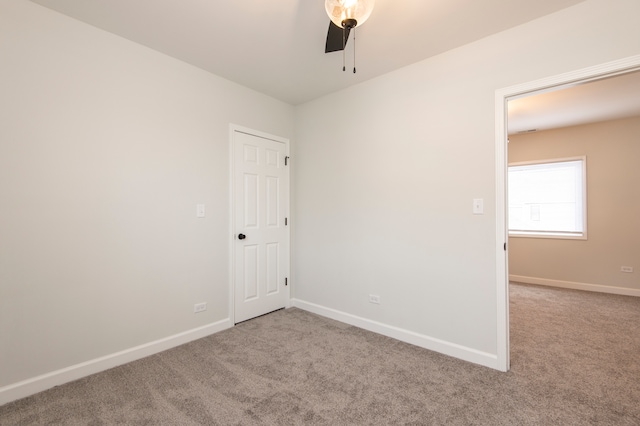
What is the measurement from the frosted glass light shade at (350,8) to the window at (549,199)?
16.3ft

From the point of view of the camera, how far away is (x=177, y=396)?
6.16 feet

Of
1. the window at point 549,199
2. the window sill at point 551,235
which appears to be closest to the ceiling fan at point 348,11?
the window at point 549,199

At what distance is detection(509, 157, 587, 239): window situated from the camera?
4.60 m

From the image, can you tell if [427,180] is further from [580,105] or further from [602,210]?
[602,210]

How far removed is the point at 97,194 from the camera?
85.6 inches

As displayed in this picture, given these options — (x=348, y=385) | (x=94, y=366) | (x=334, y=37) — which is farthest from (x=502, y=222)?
(x=94, y=366)

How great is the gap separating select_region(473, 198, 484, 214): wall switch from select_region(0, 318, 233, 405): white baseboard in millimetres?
2732

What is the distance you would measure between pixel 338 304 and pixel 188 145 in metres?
2.36

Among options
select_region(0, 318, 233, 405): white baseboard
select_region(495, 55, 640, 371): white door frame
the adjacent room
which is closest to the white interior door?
the adjacent room

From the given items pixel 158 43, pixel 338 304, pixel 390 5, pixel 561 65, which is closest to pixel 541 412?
pixel 338 304

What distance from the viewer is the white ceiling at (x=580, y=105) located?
3.11m

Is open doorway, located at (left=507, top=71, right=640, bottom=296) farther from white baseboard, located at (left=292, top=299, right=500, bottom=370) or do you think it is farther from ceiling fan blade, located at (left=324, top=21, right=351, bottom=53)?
white baseboard, located at (left=292, top=299, right=500, bottom=370)

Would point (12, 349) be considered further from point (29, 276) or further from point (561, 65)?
point (561, 65)

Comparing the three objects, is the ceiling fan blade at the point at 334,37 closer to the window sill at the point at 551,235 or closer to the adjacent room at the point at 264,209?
the adjacent room at the point at 264,209
